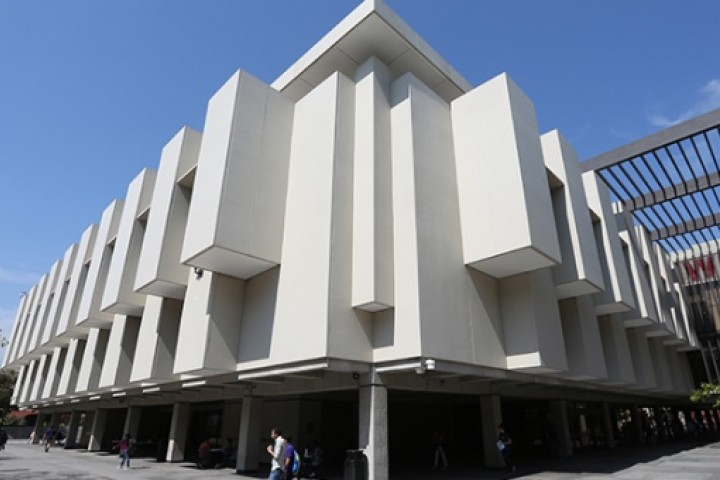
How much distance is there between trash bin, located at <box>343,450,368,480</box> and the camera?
11755 mm

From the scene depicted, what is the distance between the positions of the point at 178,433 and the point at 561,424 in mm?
20350

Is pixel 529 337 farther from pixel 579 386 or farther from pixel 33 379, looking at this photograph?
pixel 33 379

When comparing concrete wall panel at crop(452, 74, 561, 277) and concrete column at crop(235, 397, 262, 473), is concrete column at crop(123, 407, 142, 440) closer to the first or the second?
concrete column at crop(235, 397, 262, 473)

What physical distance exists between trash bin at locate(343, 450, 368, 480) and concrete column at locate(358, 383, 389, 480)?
141 mm

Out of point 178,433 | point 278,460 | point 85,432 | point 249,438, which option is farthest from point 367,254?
point 85,432

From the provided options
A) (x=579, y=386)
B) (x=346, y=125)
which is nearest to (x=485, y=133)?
(x=346, y=125)

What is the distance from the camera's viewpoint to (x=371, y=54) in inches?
669

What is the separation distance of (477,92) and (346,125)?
17.1 ft

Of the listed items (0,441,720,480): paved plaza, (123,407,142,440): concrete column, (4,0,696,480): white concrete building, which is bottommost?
(0,441,720,480): paved plaza

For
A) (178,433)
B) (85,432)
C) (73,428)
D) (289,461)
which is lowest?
(85,432)

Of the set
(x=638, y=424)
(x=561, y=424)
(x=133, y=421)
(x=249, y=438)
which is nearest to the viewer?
(x=249, y=438)

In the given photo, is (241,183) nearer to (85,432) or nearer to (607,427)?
(607,427)

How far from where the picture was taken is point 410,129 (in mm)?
14648

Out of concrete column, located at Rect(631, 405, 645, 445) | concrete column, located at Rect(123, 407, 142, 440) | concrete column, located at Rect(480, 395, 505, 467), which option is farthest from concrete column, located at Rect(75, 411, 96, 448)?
concrete column, located at Rect(631, 405, 645, 445)
